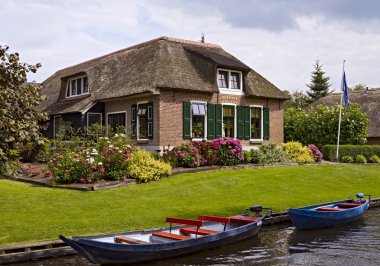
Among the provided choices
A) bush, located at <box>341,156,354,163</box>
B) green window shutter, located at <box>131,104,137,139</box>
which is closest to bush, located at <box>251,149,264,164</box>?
green window shutter, located at <box>131,104,137,139</box>

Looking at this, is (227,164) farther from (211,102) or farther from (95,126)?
(95,126)

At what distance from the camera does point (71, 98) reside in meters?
27.3

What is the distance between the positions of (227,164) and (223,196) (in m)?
5.94

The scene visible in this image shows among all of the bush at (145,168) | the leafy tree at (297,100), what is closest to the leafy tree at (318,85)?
the leafy tree at (297,100)

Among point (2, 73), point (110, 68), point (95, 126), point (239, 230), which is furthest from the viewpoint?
point (110, 68)

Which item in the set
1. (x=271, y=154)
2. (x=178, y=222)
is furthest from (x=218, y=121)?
(x=178, y=222)

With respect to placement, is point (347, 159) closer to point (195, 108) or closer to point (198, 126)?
point (198, 126)

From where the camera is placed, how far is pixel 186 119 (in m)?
22.3

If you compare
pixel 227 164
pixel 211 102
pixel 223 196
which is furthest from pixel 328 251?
pixel 211 102

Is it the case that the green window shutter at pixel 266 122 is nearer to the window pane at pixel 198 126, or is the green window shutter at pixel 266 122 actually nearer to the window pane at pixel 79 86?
the window pane at pixel 198 126

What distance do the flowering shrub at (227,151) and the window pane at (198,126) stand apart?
216 cm

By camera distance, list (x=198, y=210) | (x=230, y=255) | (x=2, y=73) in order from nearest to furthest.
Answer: (x=2, y=73) → (x=230, y=255) → (x=198, y=210)

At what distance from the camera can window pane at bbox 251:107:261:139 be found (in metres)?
25.5

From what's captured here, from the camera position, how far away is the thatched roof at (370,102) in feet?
115
